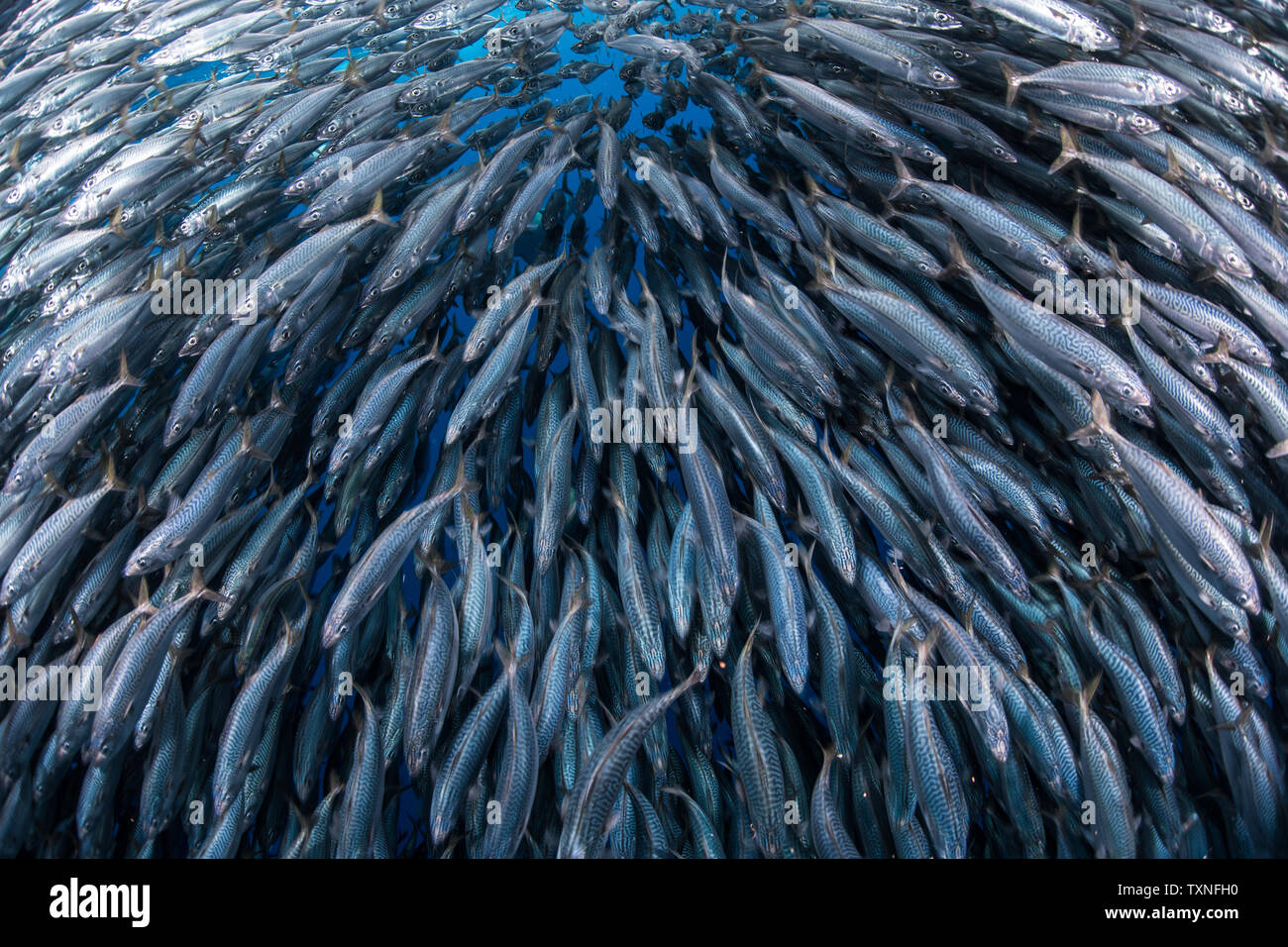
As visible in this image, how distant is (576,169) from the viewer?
3789 mm

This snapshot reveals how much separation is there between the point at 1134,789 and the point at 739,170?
2700 millimetres

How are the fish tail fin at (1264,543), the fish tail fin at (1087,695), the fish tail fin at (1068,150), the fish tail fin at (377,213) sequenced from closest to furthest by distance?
1. the fish tail fin at (1087,695)
2. the fish tail fin at (1264,543)
3. the fish tail fin at (1068,150)
4. the fish tail fin at (377,213)

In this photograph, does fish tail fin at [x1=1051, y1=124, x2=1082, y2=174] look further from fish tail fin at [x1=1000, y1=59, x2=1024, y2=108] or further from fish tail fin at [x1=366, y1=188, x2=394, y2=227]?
fish tail fin at [x1=366, y1=188, x2=394, y2=227]

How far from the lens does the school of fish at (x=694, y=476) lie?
2350 mm

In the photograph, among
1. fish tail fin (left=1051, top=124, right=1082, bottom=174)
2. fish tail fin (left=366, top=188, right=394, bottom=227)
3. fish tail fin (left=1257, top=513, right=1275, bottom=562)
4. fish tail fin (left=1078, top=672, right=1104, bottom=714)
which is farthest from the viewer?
fish tail fin (left=366, top=188, right=394, bottom=227)

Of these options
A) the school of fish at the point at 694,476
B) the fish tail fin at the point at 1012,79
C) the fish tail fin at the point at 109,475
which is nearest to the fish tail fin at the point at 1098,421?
the school of fish at the point at 694,476

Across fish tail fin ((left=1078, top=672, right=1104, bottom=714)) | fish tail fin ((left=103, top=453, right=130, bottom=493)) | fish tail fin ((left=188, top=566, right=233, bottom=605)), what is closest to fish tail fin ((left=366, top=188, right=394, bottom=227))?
fish tail fin ((left=103, top=453, right=130, bottom=493))

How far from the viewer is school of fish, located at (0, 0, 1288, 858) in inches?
92.5

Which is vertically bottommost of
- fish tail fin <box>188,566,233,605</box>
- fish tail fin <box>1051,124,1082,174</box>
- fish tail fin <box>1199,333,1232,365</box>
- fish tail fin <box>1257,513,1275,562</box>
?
fish tail fin <box>188,566,233,605</box>

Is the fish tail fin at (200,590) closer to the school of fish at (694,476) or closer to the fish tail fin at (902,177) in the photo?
the school of fish at (694,476)

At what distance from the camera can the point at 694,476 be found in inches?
96.3
